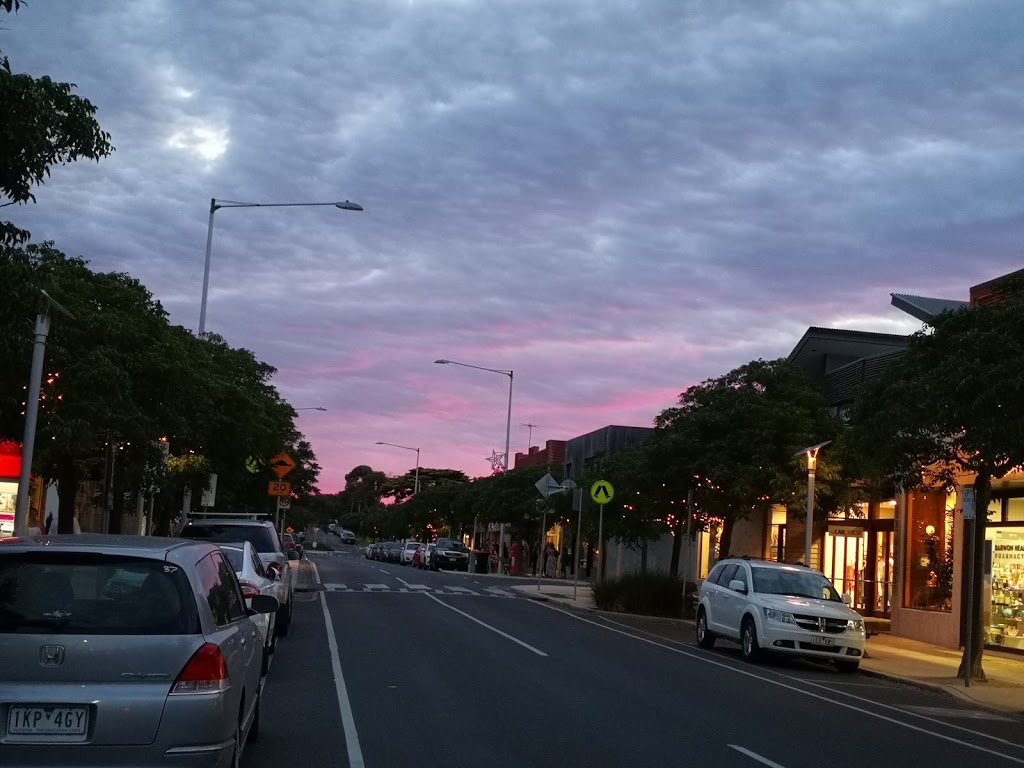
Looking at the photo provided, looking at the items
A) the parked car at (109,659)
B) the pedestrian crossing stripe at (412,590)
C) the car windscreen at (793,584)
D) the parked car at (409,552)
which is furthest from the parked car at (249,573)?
the parked car at (409,552)

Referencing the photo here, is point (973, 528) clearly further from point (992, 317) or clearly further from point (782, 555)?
point (782, 555)

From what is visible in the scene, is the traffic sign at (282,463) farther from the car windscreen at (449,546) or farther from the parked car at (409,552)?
the parked car at (409,552)

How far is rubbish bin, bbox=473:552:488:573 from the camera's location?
64625 millimetres

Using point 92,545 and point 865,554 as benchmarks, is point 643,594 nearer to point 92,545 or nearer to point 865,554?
point 865,554

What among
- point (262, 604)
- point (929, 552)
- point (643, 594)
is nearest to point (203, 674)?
point (262, 604)

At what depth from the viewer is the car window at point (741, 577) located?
67.3 feet

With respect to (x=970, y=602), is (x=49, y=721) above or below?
below

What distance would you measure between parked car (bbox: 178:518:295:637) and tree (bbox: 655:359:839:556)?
39.2 ft

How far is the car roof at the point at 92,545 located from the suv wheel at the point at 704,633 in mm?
15915

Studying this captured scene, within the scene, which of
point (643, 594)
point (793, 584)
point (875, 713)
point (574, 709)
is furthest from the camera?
point (643, 594)

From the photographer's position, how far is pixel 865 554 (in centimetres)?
3078

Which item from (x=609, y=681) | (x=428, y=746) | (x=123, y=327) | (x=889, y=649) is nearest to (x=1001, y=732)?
(x=609, y=681)

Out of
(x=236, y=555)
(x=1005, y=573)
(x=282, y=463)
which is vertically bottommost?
(x=236, y=555)

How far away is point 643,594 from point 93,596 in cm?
2516
